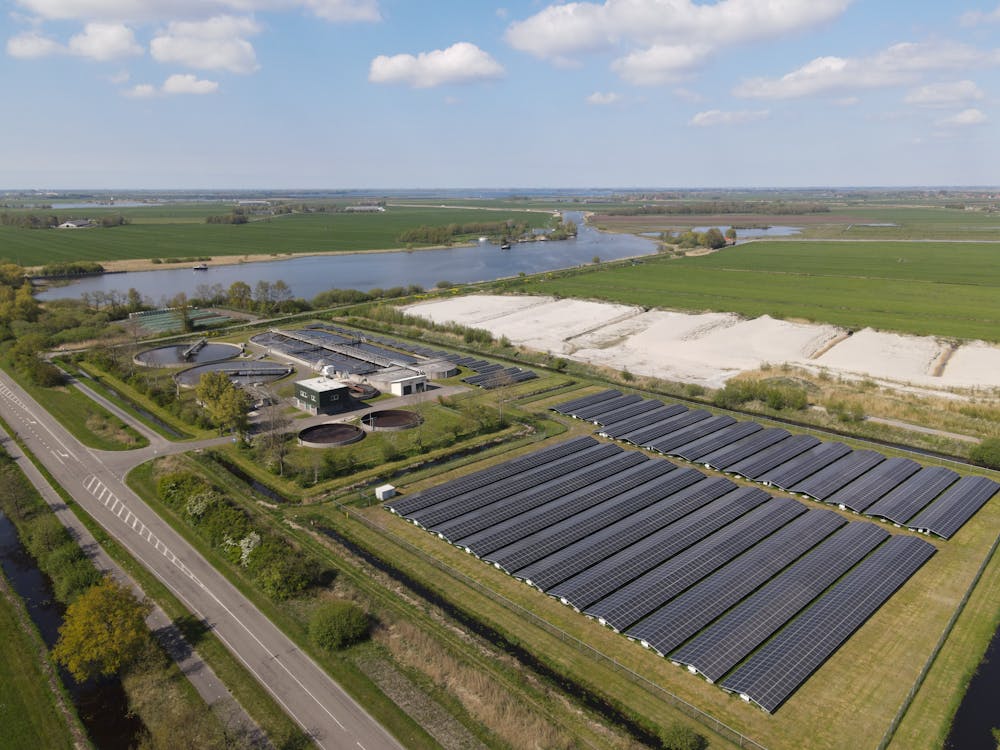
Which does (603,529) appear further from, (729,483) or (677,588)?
(729,483)

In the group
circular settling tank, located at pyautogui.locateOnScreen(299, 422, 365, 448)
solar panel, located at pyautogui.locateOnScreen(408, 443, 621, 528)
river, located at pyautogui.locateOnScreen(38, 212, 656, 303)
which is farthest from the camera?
river, located at pyautogui.locateOnScreen(38, 212, 656, 303)

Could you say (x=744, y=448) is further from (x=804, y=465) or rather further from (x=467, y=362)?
(x=467, y=362)

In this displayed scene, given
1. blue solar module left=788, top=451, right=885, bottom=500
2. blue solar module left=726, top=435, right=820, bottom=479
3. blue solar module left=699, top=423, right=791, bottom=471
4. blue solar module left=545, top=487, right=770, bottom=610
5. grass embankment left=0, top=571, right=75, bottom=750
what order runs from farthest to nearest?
blue solar module left=699, top=423, right=791, bottom=471
blue solar module left=726, top=435, right=820, bottom=479
blue solar module left=788, top=451, right=885, bottom=500
blue solar module left=545, top=487, right=770, bottom=610
grass embankment left=0, top=571, right=75, bottom=750

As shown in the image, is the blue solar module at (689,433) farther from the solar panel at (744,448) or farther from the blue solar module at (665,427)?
the solar panel at (744,448)

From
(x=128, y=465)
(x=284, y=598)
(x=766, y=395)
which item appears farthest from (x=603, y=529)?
(x=128, y=465)

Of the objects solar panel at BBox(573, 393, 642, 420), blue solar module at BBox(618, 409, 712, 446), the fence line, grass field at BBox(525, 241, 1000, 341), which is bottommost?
the fence line

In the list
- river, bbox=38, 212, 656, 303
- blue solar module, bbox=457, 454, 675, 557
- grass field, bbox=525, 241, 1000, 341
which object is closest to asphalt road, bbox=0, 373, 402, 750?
blue solar module, bbox=457, 454, 675, 557

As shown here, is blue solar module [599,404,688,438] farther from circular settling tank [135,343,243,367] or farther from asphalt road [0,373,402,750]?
circular settling tank [135,343,243,367]
